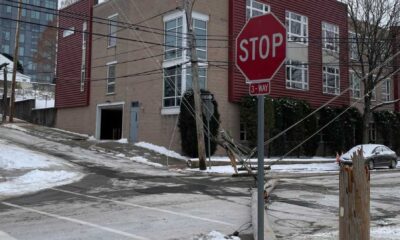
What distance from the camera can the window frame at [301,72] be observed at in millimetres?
33938

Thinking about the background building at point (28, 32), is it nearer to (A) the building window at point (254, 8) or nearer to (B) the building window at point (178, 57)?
(B) the building window at point (178, 57)

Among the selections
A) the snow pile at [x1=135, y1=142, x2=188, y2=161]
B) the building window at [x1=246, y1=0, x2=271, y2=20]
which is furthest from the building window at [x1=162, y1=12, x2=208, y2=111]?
the building window at [x1=246, y1=0, x2=271, y2=20]

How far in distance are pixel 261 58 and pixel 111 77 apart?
30.7 m

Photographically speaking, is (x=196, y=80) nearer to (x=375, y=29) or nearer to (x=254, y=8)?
(x=254, y=8)

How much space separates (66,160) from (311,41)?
794 inches

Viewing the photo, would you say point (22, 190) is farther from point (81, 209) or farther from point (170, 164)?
point (170, 164)

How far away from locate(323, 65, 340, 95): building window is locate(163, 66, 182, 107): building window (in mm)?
12892

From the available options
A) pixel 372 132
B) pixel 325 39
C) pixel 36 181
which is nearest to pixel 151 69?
pixel 325 39

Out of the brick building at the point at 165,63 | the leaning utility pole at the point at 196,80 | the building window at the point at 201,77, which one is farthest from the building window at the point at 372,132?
the leaning utility pole at the point at 196,80

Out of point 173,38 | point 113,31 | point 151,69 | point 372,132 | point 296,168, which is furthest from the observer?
point 372,132

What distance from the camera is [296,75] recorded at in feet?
114

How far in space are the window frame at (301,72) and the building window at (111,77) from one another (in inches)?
471

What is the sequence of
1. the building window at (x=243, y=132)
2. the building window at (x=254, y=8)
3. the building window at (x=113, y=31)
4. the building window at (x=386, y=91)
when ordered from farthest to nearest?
the building window at (x=386, y=91) → the building window at (x=113, y=31) → the building window at (x=254, y=8) → the building window at (x=243, y=132)

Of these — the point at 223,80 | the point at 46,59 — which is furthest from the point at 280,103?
the point at 46,59
